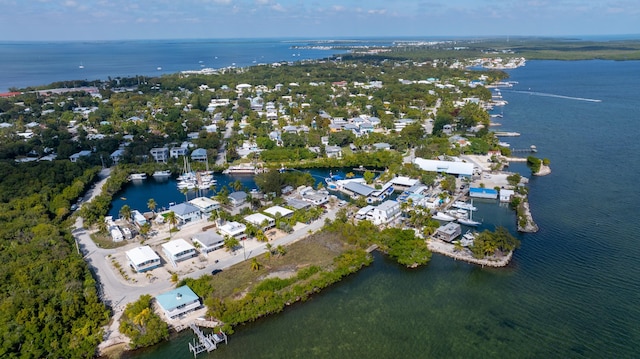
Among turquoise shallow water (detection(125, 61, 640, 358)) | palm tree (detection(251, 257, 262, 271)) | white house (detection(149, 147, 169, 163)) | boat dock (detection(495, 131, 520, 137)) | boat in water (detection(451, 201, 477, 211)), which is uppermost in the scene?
boat dock (detection(495, 131, 520, 137))

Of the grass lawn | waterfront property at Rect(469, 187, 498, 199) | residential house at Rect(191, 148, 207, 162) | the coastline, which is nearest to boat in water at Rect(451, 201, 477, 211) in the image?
waterfront property at Rect(469, 187, 498, 199)

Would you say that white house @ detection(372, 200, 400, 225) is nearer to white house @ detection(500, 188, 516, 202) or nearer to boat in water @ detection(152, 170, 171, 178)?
white house @ detection(500, 188, 516, 202)

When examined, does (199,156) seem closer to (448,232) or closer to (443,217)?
(443,217)

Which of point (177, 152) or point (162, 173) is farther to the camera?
point (177, 152)

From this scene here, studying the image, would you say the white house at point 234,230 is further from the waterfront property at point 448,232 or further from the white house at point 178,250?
the waterfront property at point 448,232

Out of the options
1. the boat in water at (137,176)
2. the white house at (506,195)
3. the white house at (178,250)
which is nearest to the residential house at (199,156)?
the boat in water at (137,176)

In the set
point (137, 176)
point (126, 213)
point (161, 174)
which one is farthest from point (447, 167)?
point (137, 176)
